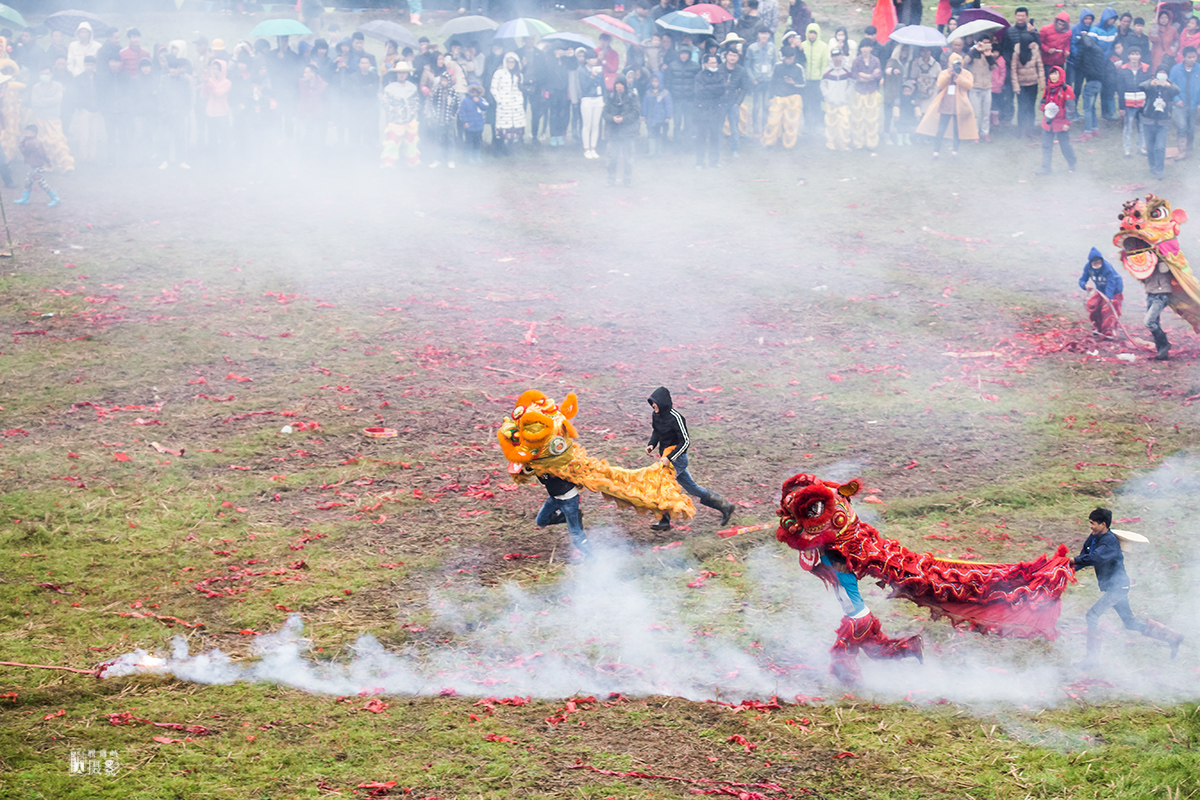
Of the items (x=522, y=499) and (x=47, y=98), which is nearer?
(x=522, y=499)

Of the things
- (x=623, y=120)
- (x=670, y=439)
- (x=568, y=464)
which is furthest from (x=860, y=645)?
(x=623, y=120)

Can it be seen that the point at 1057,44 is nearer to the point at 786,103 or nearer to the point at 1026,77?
the point at 1026,77

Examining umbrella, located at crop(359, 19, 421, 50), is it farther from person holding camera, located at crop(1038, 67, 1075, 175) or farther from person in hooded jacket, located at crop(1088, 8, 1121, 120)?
person in hooded jacket, located at crop(1088, 8, 1121, 120)

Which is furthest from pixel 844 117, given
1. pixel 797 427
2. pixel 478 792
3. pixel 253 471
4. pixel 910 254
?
pixel 478 792

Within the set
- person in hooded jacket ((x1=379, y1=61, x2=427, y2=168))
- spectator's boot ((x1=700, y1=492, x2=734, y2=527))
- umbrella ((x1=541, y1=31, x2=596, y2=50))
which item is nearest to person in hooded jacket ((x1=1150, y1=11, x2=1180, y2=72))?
umbrella ((x1=541, y1=31, x2=596, y2=50))

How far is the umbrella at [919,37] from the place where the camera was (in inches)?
844

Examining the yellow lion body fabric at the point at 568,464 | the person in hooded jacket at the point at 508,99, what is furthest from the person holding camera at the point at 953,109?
the yellow lion body fabric at the point at 568,464

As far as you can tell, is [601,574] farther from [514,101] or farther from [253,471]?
[514,101]

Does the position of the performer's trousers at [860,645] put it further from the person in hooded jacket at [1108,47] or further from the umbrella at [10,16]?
the umbrella at [10,16]

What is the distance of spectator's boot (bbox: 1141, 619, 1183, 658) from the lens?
23.6 ft

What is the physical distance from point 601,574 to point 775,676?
1982 mm

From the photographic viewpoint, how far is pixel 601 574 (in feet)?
29.1

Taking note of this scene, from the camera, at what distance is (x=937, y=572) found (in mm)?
7004

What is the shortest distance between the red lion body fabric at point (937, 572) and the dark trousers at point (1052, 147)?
16112 mm
